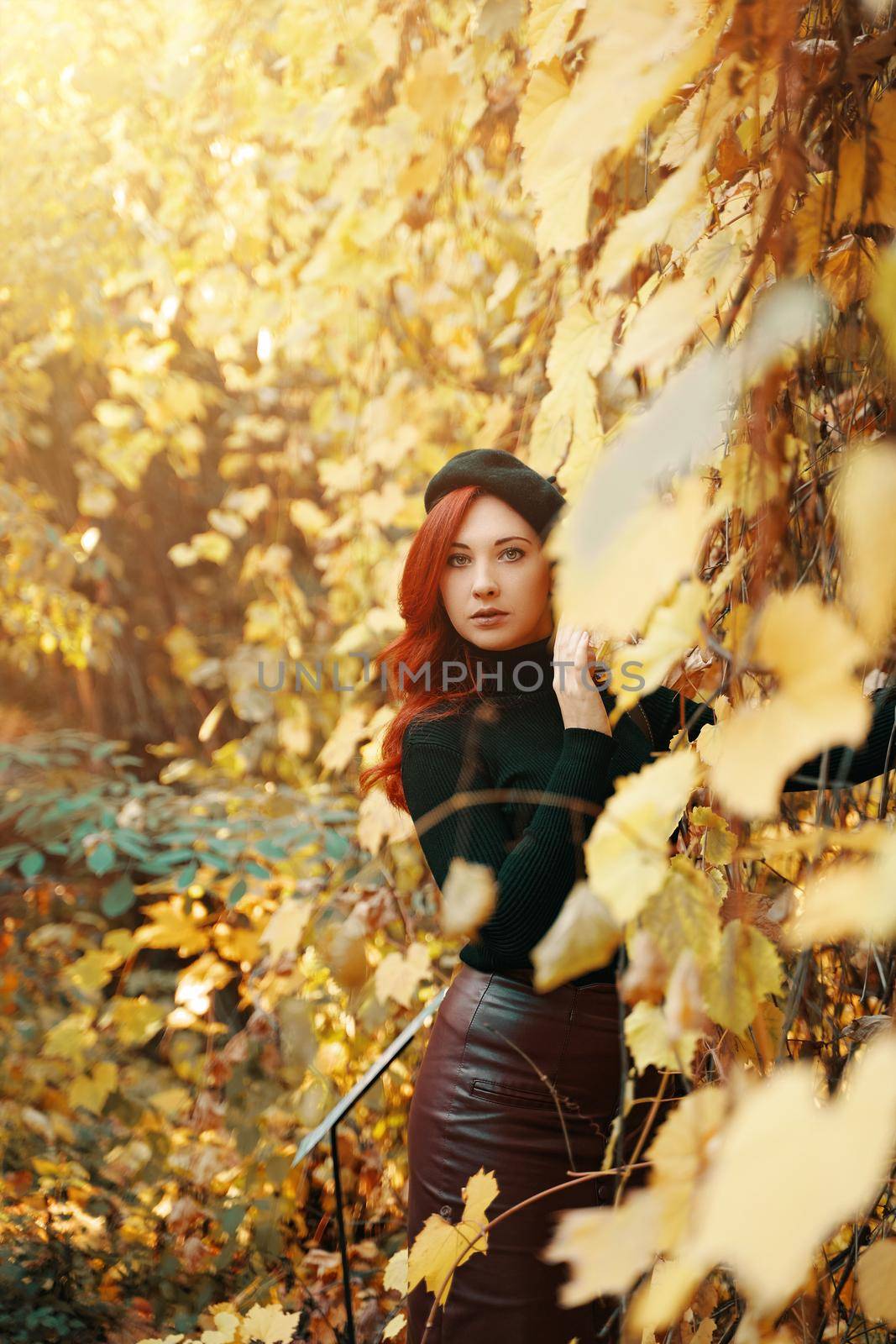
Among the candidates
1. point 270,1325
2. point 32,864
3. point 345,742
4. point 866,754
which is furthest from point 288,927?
point 866,754

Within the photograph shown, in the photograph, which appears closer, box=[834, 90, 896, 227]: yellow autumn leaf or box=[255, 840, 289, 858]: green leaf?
box=[834, 90, 896, 227]: yellow autumn leaf

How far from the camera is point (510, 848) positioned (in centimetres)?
108

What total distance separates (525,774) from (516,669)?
159 millimetres

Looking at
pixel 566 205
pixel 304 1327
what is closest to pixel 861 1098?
pixel 566 205

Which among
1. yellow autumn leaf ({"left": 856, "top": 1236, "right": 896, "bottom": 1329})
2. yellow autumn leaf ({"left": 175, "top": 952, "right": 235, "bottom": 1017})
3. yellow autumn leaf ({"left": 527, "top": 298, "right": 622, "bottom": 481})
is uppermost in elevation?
yellow autumn leaf ({"left": 527, "top": 298, "right": 622, "bottom": 481})

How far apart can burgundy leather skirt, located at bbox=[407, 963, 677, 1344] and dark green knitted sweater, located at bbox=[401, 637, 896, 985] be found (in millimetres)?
45

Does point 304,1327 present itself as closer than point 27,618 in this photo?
Yes

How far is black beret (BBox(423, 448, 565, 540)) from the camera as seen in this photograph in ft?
3.89

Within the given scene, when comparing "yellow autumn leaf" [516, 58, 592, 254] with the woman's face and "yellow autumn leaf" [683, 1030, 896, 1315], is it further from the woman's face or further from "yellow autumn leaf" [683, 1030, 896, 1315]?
"yellow autumn leaf" [683, 1030, 896, 1315]

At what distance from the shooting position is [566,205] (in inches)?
27.4

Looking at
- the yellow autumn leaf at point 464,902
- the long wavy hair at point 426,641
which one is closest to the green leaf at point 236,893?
the long wavy hair at point 426,641

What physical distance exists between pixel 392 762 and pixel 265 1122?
1416mm

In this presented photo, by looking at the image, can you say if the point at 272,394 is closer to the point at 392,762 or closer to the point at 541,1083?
the point at 392,762

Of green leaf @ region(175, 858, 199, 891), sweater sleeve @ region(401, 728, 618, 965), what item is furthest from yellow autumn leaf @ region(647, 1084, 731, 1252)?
green leaf @ region(175, 858, 199, 891)
